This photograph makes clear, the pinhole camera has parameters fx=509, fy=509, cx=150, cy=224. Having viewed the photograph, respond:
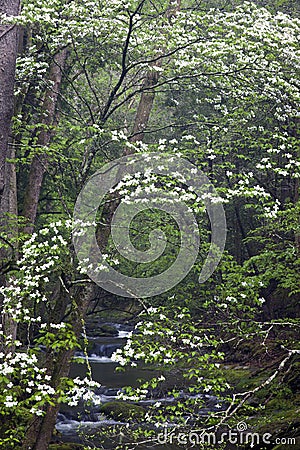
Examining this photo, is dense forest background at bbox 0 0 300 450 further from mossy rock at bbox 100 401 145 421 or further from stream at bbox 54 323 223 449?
mossy rock at bbox 100 401 145 421

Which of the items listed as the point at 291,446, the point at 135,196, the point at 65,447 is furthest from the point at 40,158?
the point at 291,446

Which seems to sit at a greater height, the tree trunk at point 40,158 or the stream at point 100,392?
the tree trunk at point 40,158

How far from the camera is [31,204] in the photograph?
9.33 meters

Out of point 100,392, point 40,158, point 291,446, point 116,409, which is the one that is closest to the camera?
point 291,446

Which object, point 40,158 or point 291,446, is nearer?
point 291,446

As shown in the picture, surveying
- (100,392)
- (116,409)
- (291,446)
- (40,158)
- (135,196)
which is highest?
(40,158)

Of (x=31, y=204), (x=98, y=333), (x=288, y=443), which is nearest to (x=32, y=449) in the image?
(x=288, y=443)

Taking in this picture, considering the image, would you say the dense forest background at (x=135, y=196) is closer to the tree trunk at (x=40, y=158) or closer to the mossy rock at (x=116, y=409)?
the tree trunk at (x=40, y=158)

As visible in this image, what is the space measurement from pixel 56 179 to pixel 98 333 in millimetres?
16154

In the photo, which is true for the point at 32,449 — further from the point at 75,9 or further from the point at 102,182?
the point at 75,9

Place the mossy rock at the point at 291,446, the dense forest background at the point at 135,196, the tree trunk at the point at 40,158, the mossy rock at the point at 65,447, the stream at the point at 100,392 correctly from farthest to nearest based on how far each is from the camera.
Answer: the stream at the point at 100,392 → the tree trunk at the point at 40,158 → the mossy rock at the point at 65,447 → the mossy rock at the point at 291,446 → the dense forest background at the point at 135,196

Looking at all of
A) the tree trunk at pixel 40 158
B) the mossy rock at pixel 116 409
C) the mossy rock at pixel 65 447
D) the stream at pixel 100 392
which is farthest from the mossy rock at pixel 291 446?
the tree trunk at pixel 40 158

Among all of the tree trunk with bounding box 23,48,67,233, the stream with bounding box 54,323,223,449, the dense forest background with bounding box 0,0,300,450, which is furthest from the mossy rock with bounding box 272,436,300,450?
the tree trunk with bounding box 23,48,67,233

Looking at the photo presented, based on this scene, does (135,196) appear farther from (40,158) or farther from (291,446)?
(291,446)
